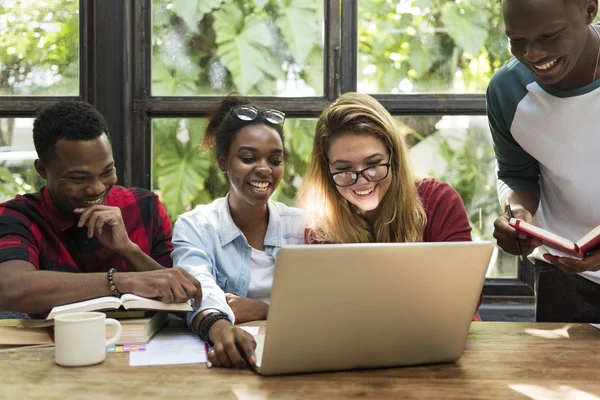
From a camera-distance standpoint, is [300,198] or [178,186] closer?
[300,198]

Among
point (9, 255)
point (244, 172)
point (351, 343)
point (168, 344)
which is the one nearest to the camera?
point (351, 343)

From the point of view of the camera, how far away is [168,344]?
62.0 inches

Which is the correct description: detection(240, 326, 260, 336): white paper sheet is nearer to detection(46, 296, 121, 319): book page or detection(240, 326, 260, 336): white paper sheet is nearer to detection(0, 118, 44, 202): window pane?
detection(46, 296, 121, 319): book page

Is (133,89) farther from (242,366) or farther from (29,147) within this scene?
(242,366)

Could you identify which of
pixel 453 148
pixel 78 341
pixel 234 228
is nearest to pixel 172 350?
pixel 78 341

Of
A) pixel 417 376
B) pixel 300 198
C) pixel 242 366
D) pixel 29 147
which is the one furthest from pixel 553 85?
pixel 29 147

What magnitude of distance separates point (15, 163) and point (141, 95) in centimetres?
56

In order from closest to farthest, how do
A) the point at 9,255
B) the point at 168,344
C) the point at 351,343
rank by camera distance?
1. the point at 351,343
2. the point at 168,344
3. the point at 9,255

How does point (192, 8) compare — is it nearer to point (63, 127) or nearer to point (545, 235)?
point (63, 127)

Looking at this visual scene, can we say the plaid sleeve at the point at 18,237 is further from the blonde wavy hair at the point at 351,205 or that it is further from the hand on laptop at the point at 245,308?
the blonde wavy hair at the point at 351,205

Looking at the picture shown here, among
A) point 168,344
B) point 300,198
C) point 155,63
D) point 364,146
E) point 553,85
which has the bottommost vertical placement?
point 168,344

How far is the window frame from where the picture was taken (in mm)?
2744

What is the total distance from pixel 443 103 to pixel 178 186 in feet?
3.59

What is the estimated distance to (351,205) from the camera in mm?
2139
